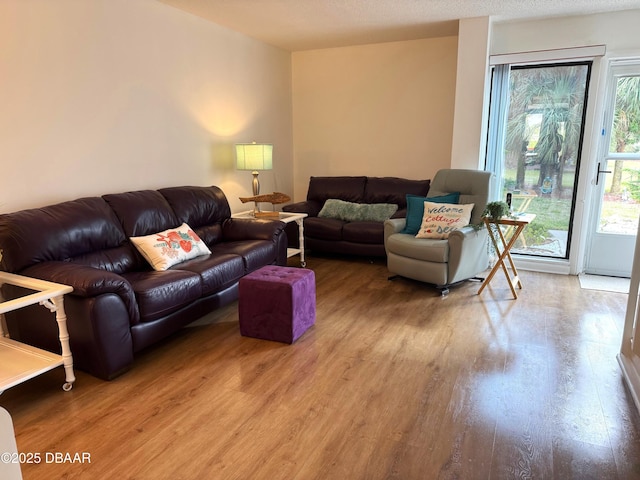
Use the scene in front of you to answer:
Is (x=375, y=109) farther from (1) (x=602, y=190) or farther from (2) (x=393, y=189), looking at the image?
(1) (x=602, y=190)

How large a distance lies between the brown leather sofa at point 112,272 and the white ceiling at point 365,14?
177 cm

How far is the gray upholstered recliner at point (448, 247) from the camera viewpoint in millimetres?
3730

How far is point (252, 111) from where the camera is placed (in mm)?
5047

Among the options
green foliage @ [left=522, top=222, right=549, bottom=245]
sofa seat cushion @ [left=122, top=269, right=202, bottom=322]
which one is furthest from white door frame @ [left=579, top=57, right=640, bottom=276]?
sofa seat cushion @ [left=122, top=269, right=202, bottom=322]

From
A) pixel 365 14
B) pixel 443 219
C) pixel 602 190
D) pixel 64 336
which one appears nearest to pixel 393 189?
pixel 443 219

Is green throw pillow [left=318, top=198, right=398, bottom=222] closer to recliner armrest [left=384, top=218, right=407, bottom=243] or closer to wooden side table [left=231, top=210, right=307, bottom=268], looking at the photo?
wooden side table [left=231, top=210, right=307, bottom=268]

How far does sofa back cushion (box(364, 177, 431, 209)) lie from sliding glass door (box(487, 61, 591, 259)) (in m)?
0.80

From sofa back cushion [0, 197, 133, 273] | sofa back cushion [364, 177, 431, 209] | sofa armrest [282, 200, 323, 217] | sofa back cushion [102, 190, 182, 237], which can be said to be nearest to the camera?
sofa back cushion [0, 197, 133, 273]

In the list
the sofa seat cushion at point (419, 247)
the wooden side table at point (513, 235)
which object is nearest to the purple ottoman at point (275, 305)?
the sofa seat cushion at point (419, 247)

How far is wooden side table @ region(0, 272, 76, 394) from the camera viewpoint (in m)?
2.11

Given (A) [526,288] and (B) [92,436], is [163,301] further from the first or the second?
(A) [526,288]

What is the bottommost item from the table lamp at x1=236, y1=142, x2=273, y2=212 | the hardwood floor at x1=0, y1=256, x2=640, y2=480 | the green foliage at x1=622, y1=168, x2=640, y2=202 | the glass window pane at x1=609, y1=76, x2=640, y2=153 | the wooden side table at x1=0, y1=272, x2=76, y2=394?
the hardwood floor at x1=0, y1=256, x2=640, y2=480

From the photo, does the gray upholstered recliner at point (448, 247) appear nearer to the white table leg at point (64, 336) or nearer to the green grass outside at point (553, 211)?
the green grass outside at point (553, 211)

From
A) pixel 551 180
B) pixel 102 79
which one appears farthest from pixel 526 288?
pixel 102 79
